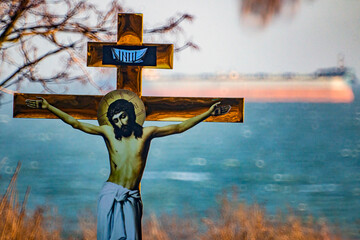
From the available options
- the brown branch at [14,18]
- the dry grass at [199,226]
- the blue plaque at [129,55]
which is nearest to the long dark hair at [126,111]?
the blue plaque at [129,55]

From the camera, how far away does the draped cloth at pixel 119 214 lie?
3.87m

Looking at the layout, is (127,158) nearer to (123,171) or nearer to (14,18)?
(123,171)

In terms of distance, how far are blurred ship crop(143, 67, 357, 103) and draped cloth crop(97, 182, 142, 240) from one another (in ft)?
4.11

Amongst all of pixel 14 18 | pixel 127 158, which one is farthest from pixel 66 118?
pixel 14 18

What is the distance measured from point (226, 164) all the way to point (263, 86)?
72cm

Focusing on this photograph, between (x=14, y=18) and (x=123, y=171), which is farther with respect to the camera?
(x=14, y=18)

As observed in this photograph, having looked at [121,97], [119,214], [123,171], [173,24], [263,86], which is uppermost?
[173,24]

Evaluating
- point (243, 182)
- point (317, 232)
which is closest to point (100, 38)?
point (243, 182)

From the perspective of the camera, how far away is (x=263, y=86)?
4832mm

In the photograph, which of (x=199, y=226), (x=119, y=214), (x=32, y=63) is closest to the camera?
(x=119, y=214)

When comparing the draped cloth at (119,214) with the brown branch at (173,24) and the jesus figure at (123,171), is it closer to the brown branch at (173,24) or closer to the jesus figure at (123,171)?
the jesus figure at (123,171)

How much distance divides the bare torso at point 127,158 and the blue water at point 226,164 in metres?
0.74

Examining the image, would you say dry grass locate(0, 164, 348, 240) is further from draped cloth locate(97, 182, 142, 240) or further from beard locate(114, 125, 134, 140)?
beard locate(114, 125, 134, 140)

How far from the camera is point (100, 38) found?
15.6ft
